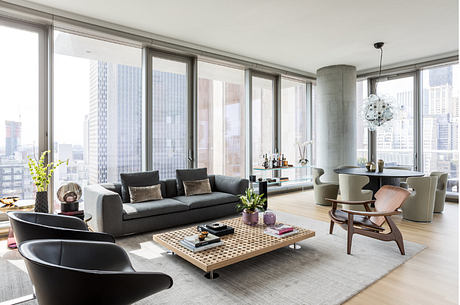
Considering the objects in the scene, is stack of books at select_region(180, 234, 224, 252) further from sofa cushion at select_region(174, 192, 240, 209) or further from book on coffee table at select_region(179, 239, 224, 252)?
sofa cushion at select_region(174, 192, 240, 209)

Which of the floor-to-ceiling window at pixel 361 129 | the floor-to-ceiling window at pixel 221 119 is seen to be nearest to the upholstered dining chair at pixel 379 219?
the floor-to-ceiling window at pixel 221 119

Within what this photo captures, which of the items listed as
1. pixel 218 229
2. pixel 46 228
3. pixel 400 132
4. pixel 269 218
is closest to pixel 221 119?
pixel 269 218

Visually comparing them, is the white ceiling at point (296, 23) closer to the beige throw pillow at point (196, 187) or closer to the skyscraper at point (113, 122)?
the skyscraper at point (113, 122)

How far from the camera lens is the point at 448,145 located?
6219mm

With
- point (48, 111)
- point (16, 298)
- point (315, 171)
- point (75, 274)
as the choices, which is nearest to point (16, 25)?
point (48, 111)

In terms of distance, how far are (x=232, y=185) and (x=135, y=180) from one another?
61.7 inches

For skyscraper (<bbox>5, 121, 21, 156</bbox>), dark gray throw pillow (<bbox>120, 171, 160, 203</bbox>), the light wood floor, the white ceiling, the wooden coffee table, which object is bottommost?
the light wood floor

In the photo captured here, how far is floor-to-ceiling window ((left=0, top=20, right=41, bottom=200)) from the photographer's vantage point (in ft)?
12.7

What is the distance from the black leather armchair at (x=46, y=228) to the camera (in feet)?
6.67

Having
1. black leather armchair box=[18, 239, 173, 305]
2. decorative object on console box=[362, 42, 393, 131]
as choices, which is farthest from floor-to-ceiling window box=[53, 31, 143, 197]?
decorative object on console box=[362, 42, 393, 131]

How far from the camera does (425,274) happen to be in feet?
8.77

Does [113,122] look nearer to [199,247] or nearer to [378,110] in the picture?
[199,247]

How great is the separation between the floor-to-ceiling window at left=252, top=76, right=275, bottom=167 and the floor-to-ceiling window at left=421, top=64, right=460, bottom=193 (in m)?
3.43

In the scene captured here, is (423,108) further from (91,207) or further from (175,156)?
(91,207)
